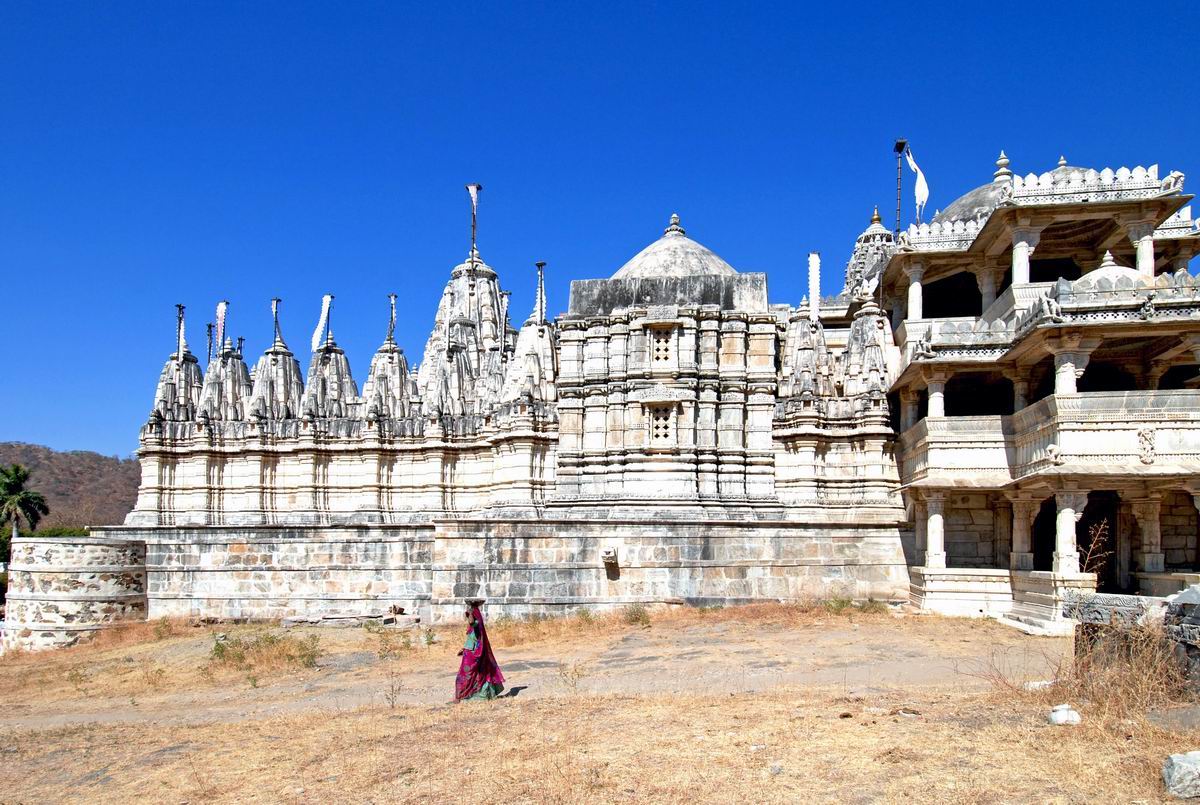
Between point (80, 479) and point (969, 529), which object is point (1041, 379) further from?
point (80, 479)

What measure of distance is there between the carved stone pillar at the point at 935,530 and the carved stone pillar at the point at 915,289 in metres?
5.70

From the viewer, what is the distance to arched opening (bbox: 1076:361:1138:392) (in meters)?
22.3

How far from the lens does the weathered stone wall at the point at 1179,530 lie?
2081cm

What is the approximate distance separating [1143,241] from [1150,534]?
274 inches

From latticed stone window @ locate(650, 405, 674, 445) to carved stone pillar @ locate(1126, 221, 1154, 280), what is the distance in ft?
38.4

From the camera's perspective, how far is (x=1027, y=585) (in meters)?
19.7

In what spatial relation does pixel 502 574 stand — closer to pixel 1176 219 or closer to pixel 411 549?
pixel 411 549

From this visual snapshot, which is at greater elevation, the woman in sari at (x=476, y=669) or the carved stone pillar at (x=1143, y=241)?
the carved stone pillar at (x=1143, y=241)

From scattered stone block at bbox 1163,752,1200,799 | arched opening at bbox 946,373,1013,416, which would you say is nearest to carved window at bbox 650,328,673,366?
arched opening at bbox 946,373,1013,416

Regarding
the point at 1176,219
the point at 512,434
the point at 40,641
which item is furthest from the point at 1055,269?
the point at 40,641

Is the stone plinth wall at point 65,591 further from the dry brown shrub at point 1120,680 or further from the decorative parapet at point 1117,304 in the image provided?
the decorative parapet at point 1117,304

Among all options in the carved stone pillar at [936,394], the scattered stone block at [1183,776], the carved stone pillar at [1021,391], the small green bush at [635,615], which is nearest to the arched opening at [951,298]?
the carved stone pillar at [936,394]

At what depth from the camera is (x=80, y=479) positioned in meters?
92.1

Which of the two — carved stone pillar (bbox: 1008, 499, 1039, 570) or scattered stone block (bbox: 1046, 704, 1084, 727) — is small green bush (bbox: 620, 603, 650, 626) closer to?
carved stone pillar (bbox: 1008, 499, 1039, 570)
